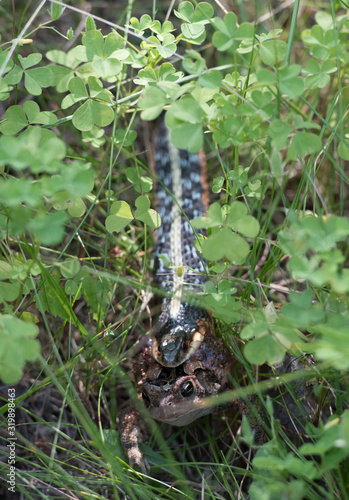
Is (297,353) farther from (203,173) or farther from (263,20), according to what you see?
(263,20)

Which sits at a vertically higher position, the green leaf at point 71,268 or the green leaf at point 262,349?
the green leaf at point 262,349

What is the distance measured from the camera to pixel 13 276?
89.4 inches

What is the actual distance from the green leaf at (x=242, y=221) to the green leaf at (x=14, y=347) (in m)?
0.93

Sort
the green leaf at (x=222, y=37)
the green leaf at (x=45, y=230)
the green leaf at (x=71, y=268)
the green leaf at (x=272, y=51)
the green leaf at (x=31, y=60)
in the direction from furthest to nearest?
the green leaf at (x=31, y=60) < the green leaf at (x=71, y=268) < the green leaf at (x=272, y=51) < the green leaf at (x=222, y=37) < the green leaf at (x=45, y=230)

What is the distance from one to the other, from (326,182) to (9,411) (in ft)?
9.63

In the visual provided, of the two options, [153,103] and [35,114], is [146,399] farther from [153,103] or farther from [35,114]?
[35,114]

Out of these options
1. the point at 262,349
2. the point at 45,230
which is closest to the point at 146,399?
the point at 262,349

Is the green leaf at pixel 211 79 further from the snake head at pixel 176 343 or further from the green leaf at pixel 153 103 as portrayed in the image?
the snake head at pixel 176 343

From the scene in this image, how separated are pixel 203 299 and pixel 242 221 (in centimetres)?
71

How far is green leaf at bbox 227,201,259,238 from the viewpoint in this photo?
1940mm

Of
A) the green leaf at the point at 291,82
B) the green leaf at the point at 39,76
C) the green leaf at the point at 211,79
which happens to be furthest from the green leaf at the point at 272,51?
the green leaf at the point at 39,76

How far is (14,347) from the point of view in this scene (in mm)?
1722

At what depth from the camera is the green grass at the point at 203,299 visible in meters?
1.77

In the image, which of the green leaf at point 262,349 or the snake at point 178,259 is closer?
the green leaf at point 262,349
